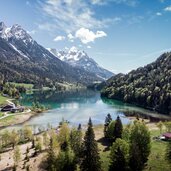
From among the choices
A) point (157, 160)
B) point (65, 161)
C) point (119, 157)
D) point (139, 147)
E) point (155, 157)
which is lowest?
point (65, 161)

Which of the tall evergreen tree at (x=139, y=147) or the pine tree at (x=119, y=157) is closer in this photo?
the tall evergreen tree at (x=139, y=147)

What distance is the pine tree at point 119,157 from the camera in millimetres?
90062

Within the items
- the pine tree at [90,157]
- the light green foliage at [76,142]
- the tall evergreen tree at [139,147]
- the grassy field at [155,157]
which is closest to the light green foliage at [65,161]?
the pine tree at [90,157]

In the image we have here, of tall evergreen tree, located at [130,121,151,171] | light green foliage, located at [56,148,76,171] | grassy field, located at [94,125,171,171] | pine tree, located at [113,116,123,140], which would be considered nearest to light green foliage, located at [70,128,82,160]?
light green foliage, located at [56,148,76,171]

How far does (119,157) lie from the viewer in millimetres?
90312

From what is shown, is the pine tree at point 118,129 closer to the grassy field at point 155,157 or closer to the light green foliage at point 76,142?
the grassy field at point 155,157

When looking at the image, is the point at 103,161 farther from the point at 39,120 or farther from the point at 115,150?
the point at 39,120

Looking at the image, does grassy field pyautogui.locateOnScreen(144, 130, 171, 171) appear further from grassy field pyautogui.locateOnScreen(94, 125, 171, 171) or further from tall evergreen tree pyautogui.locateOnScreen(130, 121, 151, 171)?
tall evergreen tree pyautogui.locateOnScreen(130, 121, 151, 171)

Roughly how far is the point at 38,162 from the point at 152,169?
35964 millimetres

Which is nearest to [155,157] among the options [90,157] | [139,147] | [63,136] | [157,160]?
[157,160]

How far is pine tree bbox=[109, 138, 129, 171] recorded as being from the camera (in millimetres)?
90062

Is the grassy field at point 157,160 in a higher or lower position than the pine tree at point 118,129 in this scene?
lower

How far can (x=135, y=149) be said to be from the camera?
89000 mm

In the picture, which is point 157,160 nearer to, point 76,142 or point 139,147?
point 139,147
